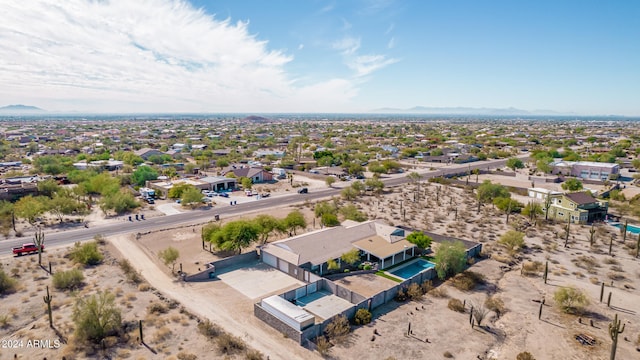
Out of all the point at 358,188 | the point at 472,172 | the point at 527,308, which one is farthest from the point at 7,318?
the point at 472,172

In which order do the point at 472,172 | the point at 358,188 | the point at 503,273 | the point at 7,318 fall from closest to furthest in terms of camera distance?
1. the point at 7,318
2. the point at 503,273
3. the point at 358,188
4. the point at 472,172

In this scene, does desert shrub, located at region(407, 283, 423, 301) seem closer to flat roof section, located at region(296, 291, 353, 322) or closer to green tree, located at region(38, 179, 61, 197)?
flat roof section, located at region(296, 291, 353, 322)

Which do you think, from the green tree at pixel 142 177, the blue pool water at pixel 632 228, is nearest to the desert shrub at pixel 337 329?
the blue pool water at pixel 632 228

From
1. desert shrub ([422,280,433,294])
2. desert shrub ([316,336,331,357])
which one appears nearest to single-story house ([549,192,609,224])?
desert shrub ([422,280,433,294])

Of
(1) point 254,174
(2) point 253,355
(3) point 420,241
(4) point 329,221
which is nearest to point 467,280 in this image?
(3) point 420,241

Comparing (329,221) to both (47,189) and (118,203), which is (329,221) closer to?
→ (118,203)

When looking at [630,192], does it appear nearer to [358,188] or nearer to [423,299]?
[358,188]

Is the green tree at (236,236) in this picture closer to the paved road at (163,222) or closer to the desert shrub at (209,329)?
the desert shrub at (209,329)
